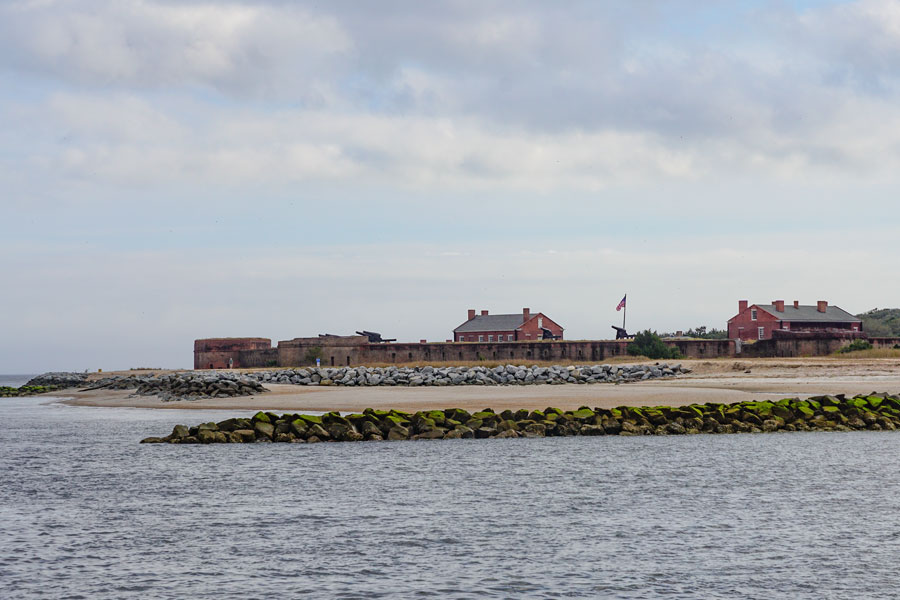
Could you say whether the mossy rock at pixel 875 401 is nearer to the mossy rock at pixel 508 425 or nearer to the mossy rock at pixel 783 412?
the mossy rock at pixel 783 412

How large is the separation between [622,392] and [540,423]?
12584 millimetres

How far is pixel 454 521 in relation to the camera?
561 inches

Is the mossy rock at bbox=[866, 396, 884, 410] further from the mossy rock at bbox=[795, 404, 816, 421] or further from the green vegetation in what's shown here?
the green vegetation

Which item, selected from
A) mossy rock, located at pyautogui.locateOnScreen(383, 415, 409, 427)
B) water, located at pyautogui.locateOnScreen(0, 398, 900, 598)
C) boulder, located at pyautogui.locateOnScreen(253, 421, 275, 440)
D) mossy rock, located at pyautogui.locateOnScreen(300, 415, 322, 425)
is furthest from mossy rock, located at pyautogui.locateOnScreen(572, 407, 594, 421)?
boulder, located at pyautogui.locateOnScreen(253, 421, 275, 440)

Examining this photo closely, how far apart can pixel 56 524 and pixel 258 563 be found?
444 centimetres

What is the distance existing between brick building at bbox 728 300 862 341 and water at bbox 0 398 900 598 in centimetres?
6105

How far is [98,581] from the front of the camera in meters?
10.8

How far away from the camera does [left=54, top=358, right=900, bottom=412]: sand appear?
35.0m

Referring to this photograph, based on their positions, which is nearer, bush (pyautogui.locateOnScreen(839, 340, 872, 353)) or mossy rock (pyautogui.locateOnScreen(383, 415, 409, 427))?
mossy rock (pyautogui.locateOnScreen(383, 415, 409, 427))

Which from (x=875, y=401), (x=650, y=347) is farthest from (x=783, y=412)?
(x=650, y=347)

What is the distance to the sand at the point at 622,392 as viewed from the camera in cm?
3500

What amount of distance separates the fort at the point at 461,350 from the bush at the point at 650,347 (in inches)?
32.1

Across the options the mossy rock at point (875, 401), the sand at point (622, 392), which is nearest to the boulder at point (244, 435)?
the sand at point (622, 392)

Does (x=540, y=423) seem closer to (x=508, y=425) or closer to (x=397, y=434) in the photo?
(x=508, y=425)
